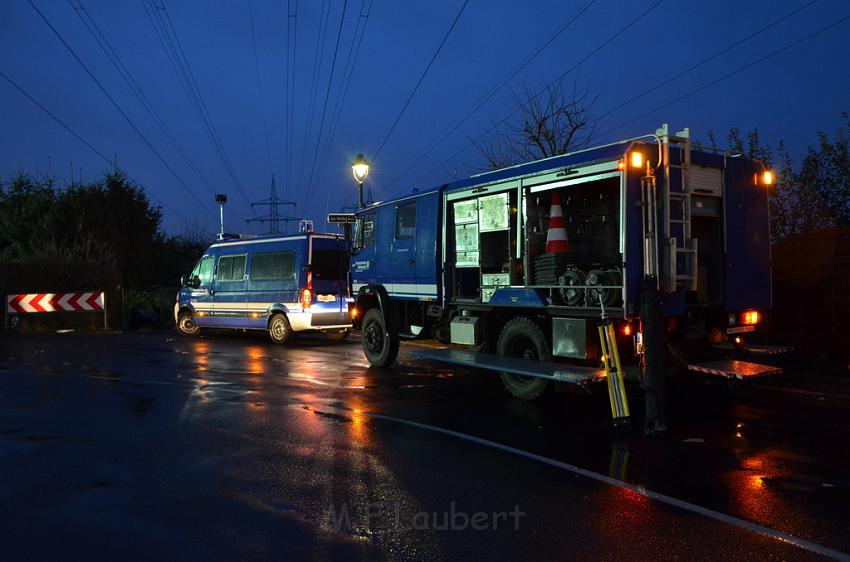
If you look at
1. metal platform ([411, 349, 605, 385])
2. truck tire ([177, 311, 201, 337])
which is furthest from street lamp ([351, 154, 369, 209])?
metal platform ([411, 349, 605, 385])

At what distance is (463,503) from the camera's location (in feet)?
16.4

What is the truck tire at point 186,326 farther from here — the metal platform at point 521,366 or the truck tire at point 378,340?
the metal platform at point 521,366

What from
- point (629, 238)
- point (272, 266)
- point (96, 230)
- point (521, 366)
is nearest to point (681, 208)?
point (629, 238)

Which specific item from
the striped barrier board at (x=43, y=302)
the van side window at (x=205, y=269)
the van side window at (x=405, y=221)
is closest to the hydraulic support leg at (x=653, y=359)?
the van side window at (x=405, y=221)

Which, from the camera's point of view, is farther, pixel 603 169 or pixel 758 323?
pixel 758 323

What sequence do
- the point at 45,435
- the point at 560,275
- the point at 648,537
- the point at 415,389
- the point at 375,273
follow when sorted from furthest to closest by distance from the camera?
the point at 375,273 < the point at 415,389 < the point at 560,275 < the point at 45,435 < the point at 648,537

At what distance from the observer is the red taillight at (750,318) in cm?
906

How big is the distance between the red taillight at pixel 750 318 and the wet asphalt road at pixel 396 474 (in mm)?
943

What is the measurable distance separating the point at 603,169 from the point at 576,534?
15.7 ft

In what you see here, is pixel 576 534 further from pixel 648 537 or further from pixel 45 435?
pixel 45 435

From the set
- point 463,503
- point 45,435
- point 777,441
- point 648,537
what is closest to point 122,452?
point 45,435

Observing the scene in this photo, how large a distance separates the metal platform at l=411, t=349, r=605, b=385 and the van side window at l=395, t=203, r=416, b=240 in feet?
7.48

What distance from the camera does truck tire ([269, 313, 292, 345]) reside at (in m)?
16.6

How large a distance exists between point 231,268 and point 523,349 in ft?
34.3
